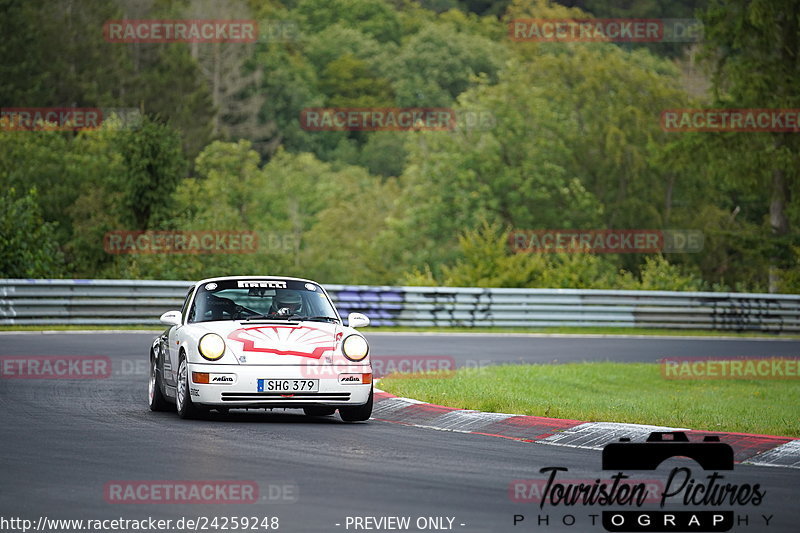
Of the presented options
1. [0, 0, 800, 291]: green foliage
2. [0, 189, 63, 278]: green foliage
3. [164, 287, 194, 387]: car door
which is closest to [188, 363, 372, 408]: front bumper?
[164, 287, 194, 387]: car door

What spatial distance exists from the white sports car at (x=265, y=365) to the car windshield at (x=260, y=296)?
0.08 ft

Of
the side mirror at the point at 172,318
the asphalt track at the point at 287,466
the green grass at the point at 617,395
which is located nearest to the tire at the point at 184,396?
the asphalt track at the point at 287,466

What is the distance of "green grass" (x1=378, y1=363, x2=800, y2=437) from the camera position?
14727 mm

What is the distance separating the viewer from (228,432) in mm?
13297

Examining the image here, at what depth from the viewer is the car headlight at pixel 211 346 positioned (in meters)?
14.0

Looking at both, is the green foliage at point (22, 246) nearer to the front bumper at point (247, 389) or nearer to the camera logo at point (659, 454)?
the front bumper at point (247, 389)

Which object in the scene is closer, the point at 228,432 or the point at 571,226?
the point at 228,432

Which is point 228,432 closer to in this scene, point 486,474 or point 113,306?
point 486,474

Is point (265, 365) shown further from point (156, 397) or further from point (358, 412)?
point (156, 397)

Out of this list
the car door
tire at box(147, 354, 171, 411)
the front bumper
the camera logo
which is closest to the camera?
the camera logo

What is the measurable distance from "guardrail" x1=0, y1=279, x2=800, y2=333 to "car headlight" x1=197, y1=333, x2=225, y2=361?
680 inches

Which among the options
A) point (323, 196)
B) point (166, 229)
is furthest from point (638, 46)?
point (166, 229)

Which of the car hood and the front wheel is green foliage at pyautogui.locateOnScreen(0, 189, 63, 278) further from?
the car hood

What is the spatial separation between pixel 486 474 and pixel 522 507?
1429 millimetres
